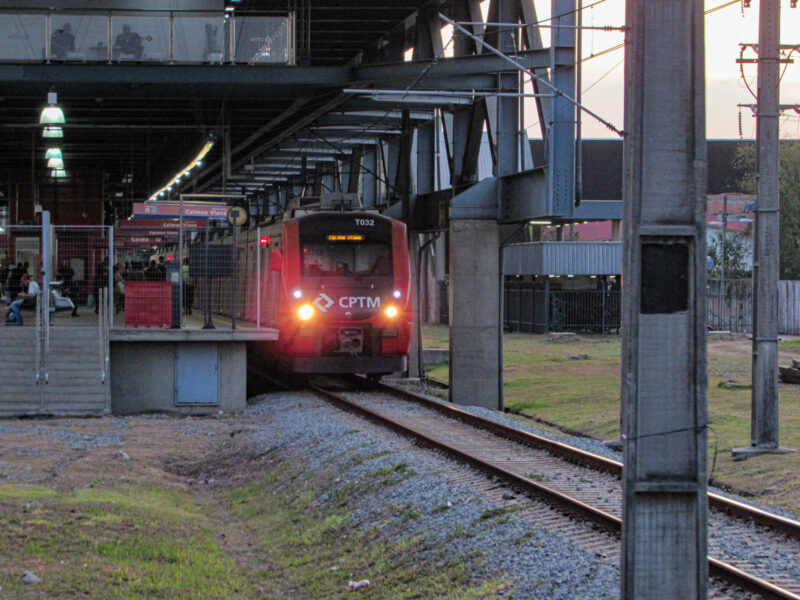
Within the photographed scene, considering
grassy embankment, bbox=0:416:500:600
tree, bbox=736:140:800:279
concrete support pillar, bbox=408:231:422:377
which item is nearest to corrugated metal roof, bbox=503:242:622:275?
tree, bbox=736:140:800:279

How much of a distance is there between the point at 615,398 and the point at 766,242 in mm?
8823

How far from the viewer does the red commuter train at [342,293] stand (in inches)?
826

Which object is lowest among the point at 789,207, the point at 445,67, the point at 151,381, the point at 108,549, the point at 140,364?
the point at 108,549

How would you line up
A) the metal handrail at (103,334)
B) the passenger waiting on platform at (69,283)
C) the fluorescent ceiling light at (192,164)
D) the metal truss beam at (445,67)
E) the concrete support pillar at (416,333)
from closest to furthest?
the metal handrail at (103,334)
the metal truss beam at (445,67)
the passenger waiting on platform at (69,283)
the concrete support pillar at (416,333)
the fluorescent ceiling light at (192,164)

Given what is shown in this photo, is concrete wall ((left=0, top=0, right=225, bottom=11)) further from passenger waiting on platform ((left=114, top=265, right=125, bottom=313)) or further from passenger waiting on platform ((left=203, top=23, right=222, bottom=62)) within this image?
passenger waiting on platform ((left=114, top=265, right=125, bottom=313))

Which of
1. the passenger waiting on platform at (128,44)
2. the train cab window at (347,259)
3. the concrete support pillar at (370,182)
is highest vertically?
the passenger waiting on platform at (128,44)

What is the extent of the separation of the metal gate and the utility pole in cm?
1009

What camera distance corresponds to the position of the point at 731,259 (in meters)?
58.2

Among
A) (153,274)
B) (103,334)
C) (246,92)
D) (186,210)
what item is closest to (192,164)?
(246,92)

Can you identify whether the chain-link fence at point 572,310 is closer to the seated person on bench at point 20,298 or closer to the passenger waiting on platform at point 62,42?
the seated person on bench at point 20,298

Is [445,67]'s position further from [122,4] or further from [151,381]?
[122,4]

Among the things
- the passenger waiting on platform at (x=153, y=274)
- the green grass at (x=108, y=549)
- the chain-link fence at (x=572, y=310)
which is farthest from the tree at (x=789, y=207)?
the green grass at (x=108, y=549)

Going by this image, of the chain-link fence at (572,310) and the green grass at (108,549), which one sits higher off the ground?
the chain-link fence at (572,310)

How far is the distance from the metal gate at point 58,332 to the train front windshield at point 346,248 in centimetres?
362
